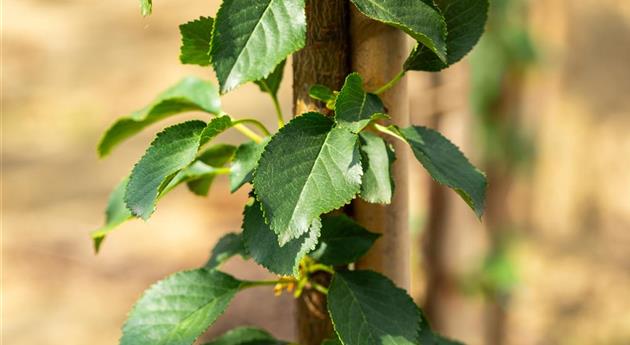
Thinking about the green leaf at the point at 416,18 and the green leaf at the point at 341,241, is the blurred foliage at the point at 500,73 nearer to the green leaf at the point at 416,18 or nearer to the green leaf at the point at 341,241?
the green leaf at the point at 341,241

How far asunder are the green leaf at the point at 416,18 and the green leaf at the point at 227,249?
32 centimetres

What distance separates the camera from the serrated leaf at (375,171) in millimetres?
693

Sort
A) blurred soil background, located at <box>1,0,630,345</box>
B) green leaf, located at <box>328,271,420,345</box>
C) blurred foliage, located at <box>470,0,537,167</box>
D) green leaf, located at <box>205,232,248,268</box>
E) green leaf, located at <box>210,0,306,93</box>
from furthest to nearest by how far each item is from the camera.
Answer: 1. blurred soil background, located at <box>1,0,630,345</box>
2. blurred foliage, located at <box>470,0,537,167</box>
3. green leaf, located at <box>205,232,248,268</box>
4. green leaf, located at <box>328,271,420,345</box>
5. green leaf, located at <box>210,0,306,93</box>

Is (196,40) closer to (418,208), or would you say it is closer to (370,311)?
(370,311)

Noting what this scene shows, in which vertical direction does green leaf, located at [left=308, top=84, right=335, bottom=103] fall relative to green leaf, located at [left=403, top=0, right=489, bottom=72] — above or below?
below

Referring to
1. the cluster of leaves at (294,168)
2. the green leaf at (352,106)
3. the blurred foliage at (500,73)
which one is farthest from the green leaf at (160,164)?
the blurred foliage at (500,73)

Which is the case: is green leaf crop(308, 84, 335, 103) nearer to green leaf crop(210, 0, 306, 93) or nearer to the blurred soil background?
green leaf crop(210, 0, 306, 93)

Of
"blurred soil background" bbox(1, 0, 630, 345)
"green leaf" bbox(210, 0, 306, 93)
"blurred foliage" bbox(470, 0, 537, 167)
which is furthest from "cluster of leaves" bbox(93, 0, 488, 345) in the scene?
"blurred foliage" bbox(470, 0, 537, 167)

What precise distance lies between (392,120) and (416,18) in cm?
19

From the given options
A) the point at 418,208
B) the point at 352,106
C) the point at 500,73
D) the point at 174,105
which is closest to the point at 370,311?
the point at 352,106

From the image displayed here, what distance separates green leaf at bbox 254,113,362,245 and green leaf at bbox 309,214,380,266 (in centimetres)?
14

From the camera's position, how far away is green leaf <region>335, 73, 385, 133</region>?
665 mm

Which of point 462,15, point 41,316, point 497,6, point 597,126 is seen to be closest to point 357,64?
point 462,15

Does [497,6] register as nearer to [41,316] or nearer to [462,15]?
[462,15]
